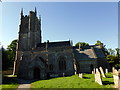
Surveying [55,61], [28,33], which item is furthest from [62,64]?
[28,33]

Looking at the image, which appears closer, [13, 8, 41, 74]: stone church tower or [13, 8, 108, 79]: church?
[13, 8, 108, 79]: church

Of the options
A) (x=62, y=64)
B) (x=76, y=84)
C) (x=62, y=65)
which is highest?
(x=62, y=64)

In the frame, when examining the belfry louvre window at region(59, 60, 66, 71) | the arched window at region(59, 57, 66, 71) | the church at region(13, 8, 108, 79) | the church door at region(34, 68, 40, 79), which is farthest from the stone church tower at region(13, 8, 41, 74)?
the belfry louvre window at region(59, 60, 66, 71)

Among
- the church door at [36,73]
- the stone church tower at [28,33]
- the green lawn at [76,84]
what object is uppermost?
the stone church tower at [28,33]

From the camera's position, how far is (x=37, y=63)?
74.5ft

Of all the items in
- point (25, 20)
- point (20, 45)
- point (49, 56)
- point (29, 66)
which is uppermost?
point (25, 20)

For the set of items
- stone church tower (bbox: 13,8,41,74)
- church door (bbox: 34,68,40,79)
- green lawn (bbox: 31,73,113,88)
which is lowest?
church door (bbox: 34,68,40,79)

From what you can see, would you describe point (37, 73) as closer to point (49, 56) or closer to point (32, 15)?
point (49, 56)

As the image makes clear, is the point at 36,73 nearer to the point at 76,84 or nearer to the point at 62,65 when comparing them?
the point at 62,65

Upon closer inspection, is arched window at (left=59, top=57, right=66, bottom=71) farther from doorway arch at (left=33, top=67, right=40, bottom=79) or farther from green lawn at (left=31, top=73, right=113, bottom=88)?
green lawn at (left=31, top=73, right=113, bottom=88)

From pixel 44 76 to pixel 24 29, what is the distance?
1964 centimetres

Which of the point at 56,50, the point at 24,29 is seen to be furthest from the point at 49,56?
the point at 24,29

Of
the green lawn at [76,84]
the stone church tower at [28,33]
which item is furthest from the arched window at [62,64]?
the green lawn at [76,84]

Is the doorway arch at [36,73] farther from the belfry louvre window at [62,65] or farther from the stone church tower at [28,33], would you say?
the stone church tower at [28,33]
